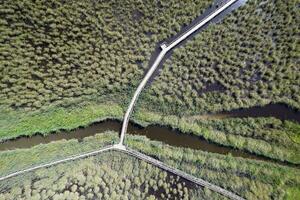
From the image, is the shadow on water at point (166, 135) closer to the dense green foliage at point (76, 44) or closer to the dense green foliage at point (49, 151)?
the dense green foliage at point (49, 151)

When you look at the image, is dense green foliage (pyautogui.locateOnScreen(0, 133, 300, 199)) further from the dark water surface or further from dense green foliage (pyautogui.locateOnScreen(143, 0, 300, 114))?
dense green foliage (pyautogui.locateOnScreen(143, 0, 300, 114))

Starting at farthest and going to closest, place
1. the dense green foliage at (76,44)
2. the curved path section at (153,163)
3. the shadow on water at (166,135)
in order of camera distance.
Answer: the shadow on water at (166,135) < the dense green foliage at (76,44) < the curved path section at (153,163)

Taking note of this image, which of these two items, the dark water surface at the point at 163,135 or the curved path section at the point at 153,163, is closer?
the curved path section at the point at 153,163

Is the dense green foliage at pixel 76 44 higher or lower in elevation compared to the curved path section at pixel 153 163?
higher

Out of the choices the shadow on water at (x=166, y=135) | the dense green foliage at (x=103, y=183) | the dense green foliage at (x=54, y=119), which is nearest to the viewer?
the dense green foliage at (x=103, y=183)

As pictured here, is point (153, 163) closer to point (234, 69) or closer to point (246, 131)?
point (246, 131)

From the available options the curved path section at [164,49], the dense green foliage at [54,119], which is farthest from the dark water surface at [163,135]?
the curved path section at [164,49]

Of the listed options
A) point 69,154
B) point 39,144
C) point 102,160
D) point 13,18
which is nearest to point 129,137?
point 102,160

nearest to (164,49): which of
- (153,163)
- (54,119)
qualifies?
(153,163)
